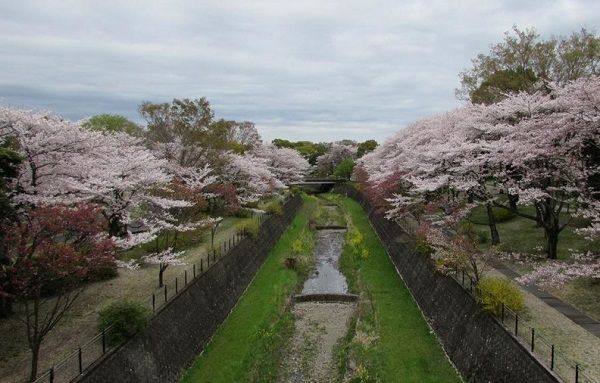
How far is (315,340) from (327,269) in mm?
13318

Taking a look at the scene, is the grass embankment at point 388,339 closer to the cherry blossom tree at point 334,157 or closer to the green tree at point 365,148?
the green tree at point 365,148

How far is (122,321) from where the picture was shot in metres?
15.2

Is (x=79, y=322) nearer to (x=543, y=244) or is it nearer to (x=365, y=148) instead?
(x=543, y=244)

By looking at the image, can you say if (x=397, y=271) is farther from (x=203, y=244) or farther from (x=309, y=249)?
(x=203, y=244)

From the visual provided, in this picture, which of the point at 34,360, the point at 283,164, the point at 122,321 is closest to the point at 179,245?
the point at 122,321

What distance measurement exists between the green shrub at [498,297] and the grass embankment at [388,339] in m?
2.60

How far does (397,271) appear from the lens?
3098 cm

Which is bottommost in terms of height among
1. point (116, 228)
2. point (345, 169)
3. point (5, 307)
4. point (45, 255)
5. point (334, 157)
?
point (5, 307)

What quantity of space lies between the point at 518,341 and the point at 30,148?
57.7 ft

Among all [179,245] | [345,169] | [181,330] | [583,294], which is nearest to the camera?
[181,330]

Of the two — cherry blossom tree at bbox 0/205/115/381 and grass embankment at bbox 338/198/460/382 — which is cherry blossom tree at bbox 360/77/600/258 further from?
cherry blossom tree at bbox 0/205/115/381

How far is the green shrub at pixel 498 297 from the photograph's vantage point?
1645 cm

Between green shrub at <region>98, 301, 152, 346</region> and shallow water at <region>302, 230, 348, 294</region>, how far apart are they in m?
13.0

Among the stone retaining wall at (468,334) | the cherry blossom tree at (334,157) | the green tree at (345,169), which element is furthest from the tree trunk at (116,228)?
the cherry blossom tree at (334,157)
